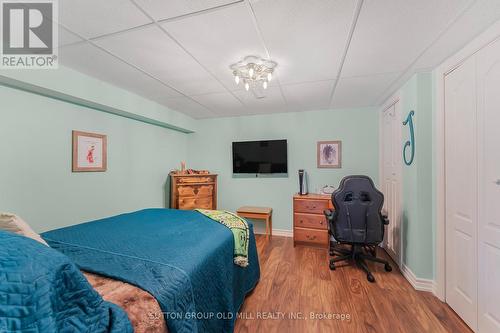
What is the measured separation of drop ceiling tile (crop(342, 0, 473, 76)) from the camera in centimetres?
125

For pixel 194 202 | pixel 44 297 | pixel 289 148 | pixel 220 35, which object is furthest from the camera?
pixel 289 148

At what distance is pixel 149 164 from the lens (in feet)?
11.0

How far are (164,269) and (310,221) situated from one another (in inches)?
103

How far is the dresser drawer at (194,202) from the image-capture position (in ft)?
11.1

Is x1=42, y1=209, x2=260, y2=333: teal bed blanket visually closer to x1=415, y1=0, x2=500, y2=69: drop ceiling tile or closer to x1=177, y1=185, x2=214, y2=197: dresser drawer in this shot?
x1=177, y1=185, x2=214, y2=197: dresser drawer

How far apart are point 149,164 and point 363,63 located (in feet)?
10.6

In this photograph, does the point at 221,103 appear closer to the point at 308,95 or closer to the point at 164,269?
the point at 308,95

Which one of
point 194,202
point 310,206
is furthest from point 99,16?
point 310,206

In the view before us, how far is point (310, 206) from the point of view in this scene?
3.25 metres

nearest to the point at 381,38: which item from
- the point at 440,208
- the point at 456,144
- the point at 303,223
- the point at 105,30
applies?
the point at 456,144

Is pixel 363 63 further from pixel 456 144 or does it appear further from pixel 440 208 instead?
pixel 440 208

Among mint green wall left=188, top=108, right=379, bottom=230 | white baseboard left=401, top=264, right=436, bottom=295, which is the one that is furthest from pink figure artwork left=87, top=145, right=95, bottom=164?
white baseboard left=401, top=264, right=436, bottom=295

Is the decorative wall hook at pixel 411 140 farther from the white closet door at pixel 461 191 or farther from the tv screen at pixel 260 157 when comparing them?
the tv screen at pixel 260 157

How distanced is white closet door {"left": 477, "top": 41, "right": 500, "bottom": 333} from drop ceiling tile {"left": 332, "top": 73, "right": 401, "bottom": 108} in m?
0.82
